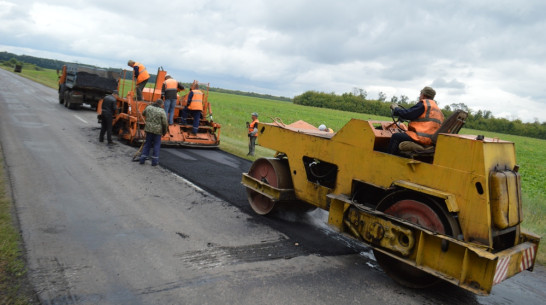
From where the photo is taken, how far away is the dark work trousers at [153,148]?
9.46 metres

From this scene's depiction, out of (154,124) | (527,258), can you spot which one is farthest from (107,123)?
(527,258)

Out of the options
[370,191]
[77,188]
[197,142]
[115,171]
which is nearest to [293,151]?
[370,191]

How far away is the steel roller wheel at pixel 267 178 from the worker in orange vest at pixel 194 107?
601cm

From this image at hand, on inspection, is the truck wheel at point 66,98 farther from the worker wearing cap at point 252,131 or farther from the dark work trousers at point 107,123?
the worker wearing cap at point 252,131

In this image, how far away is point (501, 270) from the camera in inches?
148

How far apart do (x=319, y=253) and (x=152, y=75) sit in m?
9.61

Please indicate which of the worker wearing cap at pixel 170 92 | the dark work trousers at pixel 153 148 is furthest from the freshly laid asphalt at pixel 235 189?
the worker wearing cap at pixel 170 92

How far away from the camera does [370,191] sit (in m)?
5.23

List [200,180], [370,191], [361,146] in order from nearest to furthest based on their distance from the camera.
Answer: [361,146] < [370,191] < [200,180]

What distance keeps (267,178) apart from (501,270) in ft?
11.6

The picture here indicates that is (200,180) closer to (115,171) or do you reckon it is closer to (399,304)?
(115,171)

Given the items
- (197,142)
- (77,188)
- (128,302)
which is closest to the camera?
(128,302)

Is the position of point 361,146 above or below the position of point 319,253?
above

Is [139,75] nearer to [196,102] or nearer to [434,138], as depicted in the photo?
[196,102]
